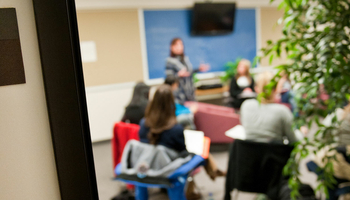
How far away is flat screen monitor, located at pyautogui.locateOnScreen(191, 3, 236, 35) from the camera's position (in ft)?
17.9

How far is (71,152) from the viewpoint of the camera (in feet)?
3.03

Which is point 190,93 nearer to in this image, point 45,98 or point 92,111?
point 92,111

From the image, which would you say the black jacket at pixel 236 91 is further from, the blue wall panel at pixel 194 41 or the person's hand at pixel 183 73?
the blue wall panel at pixel 194 41

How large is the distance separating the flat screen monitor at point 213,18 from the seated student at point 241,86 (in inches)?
52.1

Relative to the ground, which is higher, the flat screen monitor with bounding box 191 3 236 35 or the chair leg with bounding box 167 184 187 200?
the flat screen monitor with bounding box 191 3 236 35

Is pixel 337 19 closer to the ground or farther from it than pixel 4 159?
farther from it

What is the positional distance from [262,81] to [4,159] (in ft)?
7.39

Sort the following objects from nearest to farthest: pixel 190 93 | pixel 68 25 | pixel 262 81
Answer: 1. pixel 68 25
2. pixel 262 81
3. pixel 190 93

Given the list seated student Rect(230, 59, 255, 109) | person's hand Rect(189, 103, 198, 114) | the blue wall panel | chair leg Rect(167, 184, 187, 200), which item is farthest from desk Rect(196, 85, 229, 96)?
chair leg Rect(167, 184, 187, 200)

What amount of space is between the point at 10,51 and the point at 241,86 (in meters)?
4.06

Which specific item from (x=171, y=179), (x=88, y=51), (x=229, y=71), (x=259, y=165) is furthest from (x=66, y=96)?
(x=229, y=71)

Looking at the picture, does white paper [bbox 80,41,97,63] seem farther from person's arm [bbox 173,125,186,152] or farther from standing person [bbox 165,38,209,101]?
person's arm [bbox 173,125,186,152]

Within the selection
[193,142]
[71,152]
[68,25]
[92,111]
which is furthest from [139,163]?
[92,111]

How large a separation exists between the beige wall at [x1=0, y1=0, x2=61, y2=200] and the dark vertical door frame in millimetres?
25
